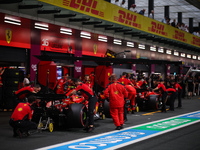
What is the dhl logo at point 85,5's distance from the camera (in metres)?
17.9

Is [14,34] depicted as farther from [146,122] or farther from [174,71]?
[174,71]

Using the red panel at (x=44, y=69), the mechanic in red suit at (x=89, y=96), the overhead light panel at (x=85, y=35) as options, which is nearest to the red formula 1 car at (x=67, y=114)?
the mechanic in red suit at (x=89, y=96)

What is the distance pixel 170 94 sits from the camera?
58.4 feet

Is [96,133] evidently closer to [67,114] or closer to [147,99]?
[67,114]

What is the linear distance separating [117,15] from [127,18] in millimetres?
1575

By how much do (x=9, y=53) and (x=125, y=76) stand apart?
643 cm

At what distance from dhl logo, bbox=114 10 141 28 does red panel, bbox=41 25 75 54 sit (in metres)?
3.53

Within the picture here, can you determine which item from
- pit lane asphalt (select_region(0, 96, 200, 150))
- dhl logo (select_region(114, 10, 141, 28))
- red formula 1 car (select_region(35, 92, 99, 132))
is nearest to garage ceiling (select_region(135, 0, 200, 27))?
dhl logo (select_region(114, 10, 141, 28))

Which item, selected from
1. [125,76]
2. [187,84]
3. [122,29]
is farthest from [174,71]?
[125,76]

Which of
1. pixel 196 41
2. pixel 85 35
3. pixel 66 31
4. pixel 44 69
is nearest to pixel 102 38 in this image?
pixel 85 35

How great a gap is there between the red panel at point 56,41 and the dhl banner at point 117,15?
2544 millimetres

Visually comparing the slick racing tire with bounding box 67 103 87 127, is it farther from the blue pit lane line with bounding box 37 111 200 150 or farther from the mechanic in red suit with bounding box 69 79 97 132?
the blue pit lane line with bounding box 37 111 200 150

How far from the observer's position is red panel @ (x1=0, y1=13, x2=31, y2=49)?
55.0 feet

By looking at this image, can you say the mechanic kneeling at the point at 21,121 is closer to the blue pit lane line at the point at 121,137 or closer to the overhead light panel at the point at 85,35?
the blue pit lane line at the point at 121,137
